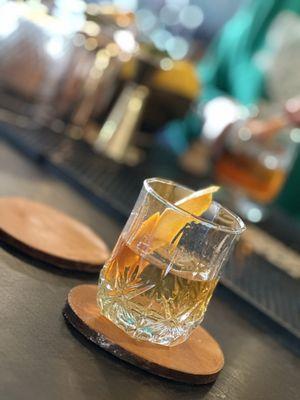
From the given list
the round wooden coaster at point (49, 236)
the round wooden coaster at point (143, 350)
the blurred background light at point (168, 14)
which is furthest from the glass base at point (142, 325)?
the blurred background light at point (168, 14)

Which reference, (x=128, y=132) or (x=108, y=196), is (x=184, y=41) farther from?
(x=108, y=196)

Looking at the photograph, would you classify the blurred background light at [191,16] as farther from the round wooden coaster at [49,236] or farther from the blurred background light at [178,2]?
the round wooden coaster at [49,236]

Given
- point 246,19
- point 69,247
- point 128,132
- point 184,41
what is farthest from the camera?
point 184,41

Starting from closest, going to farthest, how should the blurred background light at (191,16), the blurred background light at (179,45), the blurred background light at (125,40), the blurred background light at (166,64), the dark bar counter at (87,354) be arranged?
the dark bar counter at (87,354) → the blurred background light at (125,40) → the blurred background light at (166,64) → the blurred background light at (179,45) → the blurred background light at (191,16)

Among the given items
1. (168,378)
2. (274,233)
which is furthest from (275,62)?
(168,378)

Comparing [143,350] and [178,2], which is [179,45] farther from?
[143,350]

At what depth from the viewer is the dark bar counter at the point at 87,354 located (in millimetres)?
455

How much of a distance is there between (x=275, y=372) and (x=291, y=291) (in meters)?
0.28

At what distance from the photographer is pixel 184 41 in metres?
3.99

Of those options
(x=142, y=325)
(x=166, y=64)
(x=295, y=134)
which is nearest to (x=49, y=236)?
(x=142, y=325)

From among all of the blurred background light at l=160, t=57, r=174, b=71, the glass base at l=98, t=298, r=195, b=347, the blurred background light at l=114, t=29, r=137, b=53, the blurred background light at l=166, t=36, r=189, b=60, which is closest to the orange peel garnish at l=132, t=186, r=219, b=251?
the glass base at l=98, t=298, r=195, b=347

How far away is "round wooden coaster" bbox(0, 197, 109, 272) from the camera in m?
0.66

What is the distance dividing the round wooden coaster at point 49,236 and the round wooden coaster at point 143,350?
Result: 81mm

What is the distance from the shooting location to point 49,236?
701mm
